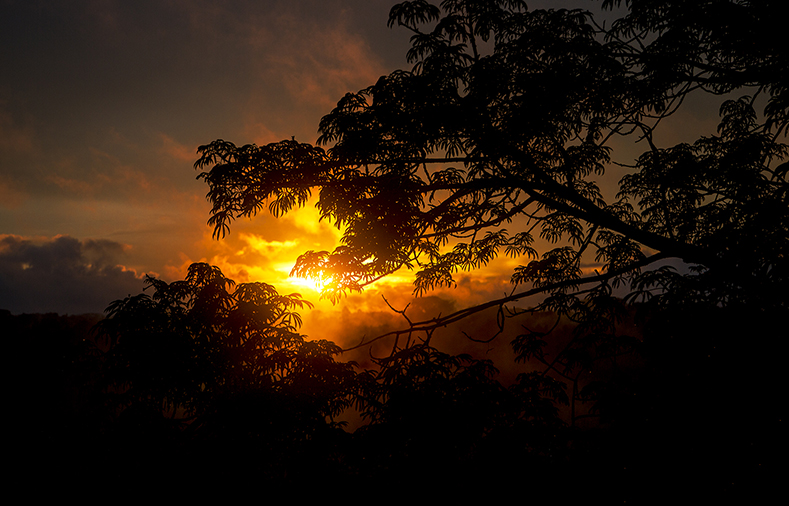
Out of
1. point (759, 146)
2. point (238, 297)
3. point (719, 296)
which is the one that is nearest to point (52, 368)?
point (238, 297)

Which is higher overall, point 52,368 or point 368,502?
point 52,368

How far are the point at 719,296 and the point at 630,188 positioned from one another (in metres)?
4.80

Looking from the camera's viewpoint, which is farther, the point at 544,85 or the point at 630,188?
the point at 630,188

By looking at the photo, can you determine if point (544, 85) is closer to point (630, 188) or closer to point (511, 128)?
point (511, 128)

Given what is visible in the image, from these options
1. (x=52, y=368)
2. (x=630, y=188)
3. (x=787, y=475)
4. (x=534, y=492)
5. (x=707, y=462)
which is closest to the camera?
(x=787, y=475)

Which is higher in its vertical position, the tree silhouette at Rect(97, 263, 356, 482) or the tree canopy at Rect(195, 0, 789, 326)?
the tree canopy at Rect(195, 0, 789, 326)

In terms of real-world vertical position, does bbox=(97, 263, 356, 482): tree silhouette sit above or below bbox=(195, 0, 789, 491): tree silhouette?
below

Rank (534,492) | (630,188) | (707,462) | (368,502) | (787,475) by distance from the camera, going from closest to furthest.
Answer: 1. (787,475)
2. (707,462)
3. (534,492)
4. (368,502)
5. (630,188)

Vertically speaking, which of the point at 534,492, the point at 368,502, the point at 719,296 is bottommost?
the point at 368,502

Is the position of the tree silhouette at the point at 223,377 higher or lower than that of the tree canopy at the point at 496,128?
lower

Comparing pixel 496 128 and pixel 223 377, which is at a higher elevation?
pixel 496 128

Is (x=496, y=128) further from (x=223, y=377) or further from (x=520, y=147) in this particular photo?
(x=223, y=377)

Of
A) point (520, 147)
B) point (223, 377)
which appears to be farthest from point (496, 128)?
point (223, 377)

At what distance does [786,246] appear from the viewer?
4203mm
